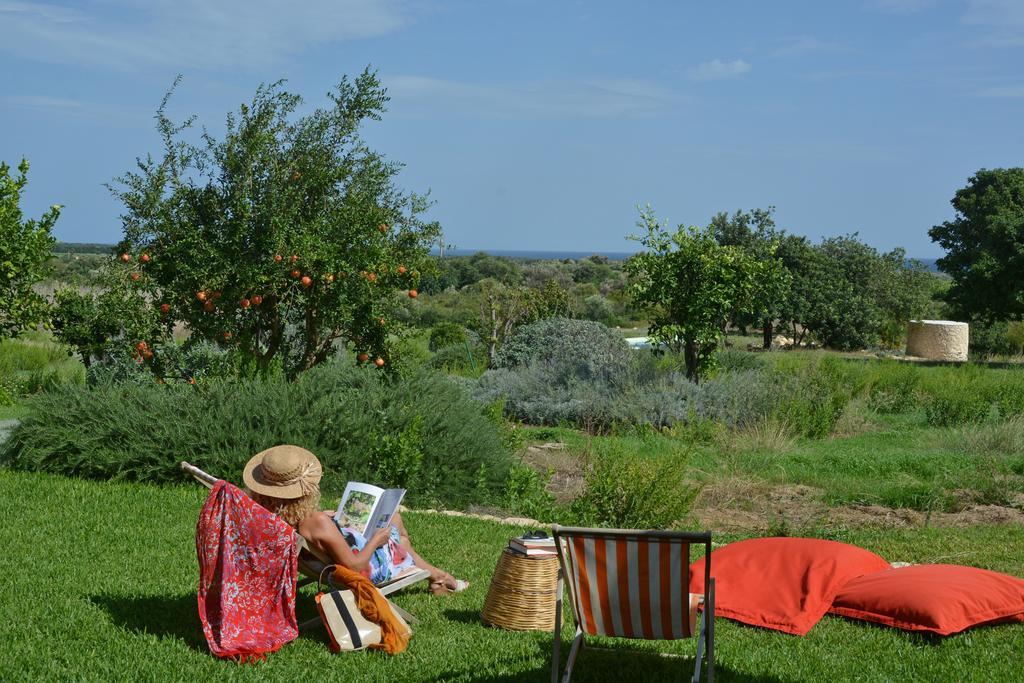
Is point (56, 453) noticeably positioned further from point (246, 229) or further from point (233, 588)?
point (233, 588)

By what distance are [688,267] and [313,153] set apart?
6.57 m

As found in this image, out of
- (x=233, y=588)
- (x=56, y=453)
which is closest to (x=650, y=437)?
(x=56, y=453)

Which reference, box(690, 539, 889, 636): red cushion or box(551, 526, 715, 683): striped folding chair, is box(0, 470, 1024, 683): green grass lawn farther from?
box(551, 526, 715, 683): striped folding chair

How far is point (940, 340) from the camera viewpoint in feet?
95.6

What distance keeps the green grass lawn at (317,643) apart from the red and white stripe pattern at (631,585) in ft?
0.93

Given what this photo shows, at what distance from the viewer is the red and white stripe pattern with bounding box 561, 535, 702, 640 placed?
421 centimetres

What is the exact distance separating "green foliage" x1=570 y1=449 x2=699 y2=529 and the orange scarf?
3.62m

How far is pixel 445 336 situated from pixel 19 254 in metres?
Result: 12.8

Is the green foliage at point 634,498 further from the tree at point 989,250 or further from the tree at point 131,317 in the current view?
the tree at point 989,250

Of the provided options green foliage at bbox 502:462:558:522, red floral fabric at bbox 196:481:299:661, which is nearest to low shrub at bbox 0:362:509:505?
green foliage at bbox 502:462:558:522

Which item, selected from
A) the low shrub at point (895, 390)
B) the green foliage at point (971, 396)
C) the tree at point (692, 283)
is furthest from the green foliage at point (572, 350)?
the green foliage at point (971, 396)

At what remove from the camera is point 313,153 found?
10.2 meters

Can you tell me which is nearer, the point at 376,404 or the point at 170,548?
the point at 170,548

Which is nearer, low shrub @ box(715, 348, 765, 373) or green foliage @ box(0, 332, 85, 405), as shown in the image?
green foliage @ box(0, 332, 85, 405)
